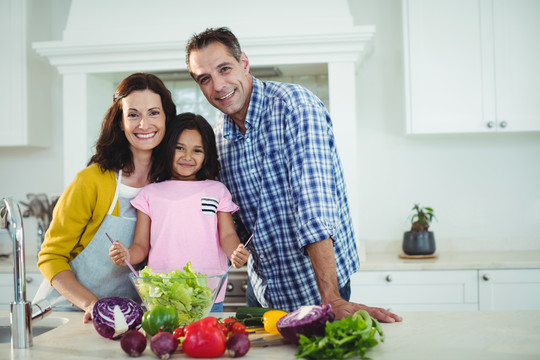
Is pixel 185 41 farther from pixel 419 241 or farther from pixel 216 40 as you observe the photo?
pixel 419 241

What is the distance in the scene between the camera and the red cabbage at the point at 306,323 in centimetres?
114

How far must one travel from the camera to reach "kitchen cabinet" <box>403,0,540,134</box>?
2965 millimetres

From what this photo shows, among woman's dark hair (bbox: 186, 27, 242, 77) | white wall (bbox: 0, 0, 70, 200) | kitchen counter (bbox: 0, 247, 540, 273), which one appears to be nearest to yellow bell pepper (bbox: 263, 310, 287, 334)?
woman's dark hair (bbox: 186, 27, 242, 77)

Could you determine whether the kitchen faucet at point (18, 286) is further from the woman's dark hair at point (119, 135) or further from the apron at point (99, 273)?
the woman's dark hair at point (119, 135)

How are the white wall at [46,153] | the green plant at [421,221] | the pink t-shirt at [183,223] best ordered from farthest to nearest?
the white wall at [46,153] → the green plant at [421,221] → the pink t-shirt at [183,223]

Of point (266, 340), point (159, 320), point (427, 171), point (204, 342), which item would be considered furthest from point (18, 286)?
point (427, 171)

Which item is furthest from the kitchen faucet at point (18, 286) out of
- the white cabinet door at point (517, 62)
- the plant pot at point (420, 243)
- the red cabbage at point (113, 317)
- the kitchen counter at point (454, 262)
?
the white cabinet door at point (517, 62)

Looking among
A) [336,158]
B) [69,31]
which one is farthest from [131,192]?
[69,31]

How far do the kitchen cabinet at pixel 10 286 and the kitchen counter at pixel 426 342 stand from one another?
5.42ft

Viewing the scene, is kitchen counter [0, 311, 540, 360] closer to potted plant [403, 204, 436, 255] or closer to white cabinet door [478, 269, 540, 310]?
white cabinet door [478, 269, 540, 310]

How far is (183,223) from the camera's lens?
1829 millimetres

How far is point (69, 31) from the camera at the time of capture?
3029 millimetres

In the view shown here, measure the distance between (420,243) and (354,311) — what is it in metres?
1.75

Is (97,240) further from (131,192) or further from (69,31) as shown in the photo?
(69,31)
